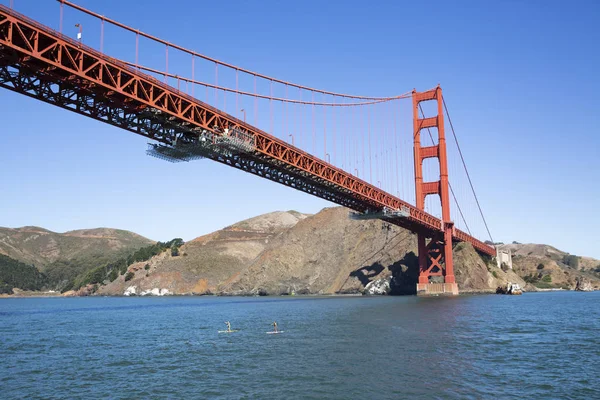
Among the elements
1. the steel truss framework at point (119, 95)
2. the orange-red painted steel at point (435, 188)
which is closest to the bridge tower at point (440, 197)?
the orange-red painted steel at point (435, 188)

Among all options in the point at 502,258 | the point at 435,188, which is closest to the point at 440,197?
the point at 435,188

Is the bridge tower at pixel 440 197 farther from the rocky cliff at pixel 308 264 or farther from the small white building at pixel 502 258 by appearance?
the small white building at pixel 502 258

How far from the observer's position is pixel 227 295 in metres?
145

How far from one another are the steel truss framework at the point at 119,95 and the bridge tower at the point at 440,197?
108 ft

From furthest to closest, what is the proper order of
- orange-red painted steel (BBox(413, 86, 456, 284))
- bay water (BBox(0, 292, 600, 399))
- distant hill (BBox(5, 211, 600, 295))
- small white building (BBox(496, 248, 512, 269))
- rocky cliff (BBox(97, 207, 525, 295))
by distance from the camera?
small white building (BBox(496, 248, 512, 269)) → distant hill (BBox(5, 211, 600, 295)) → rocky cliff (BBox(97, 207, 525, 295)) → orange-red painted steel (BBox(413, 86, 456, 284)) → bay water (BBox(0, 292, 600, 399))

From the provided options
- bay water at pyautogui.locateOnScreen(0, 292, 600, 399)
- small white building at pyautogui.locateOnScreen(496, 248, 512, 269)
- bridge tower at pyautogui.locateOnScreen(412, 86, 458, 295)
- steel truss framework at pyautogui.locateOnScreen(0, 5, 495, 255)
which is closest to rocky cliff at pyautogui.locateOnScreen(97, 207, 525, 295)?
small white building at pyautogui.locateOnScreen(496, 248, 512, 269)

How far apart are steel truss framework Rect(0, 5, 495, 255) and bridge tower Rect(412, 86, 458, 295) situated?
32928mm

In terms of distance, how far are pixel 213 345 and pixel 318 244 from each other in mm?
103484

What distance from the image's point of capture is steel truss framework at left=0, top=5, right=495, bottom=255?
34.5m

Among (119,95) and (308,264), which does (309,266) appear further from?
(119,95)

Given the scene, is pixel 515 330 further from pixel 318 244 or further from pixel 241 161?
A: pixel 318 244

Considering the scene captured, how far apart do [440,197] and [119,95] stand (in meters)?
66.0

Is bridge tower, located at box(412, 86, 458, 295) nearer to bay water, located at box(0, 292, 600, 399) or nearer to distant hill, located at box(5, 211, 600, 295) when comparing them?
distant hill, located at box(5, 211, 600, 295)

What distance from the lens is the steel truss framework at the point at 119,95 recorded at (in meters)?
34.5
